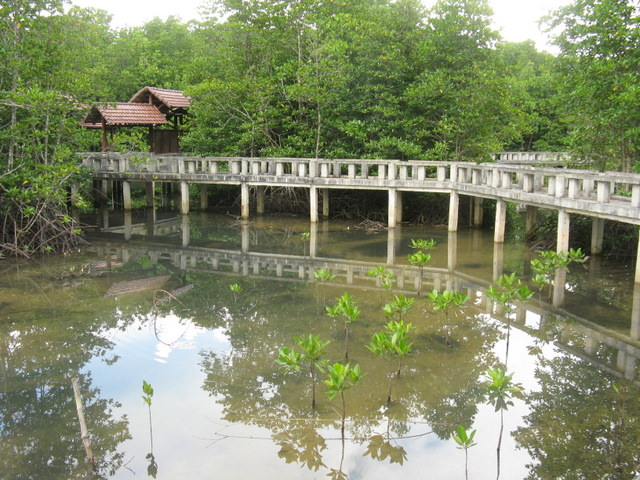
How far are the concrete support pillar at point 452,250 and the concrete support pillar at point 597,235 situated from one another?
11.6ft

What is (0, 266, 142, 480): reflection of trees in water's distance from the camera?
6.74 meters

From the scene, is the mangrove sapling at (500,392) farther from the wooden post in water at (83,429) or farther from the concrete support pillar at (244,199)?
the concrete support pillar at (244,199)

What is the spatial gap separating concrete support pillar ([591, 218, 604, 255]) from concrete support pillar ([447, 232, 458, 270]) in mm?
3535

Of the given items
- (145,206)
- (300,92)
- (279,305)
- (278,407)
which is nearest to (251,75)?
(300,92)

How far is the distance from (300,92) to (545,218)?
9166 mm

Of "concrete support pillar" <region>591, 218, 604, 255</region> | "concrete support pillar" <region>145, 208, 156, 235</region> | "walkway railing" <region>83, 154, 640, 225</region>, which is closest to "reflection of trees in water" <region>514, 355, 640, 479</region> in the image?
"walkway railing" <region>83, 154, 640, 225</region>

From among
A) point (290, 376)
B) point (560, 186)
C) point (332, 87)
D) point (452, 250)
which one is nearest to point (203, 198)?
point (332, 87)

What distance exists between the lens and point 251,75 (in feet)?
76.3

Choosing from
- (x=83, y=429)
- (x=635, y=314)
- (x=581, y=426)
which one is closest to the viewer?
(x=83, y=429)

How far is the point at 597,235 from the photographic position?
16.0 metres

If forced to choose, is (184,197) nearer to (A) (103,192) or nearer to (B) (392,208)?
(A) (103,192)

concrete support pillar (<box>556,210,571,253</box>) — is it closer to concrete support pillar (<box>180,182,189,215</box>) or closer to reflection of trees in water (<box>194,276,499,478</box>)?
reflection of trees in water (<box>194,276,499,478</box>)

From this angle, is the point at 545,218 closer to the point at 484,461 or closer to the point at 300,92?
the point at 300,92

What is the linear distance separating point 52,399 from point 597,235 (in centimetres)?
1354
